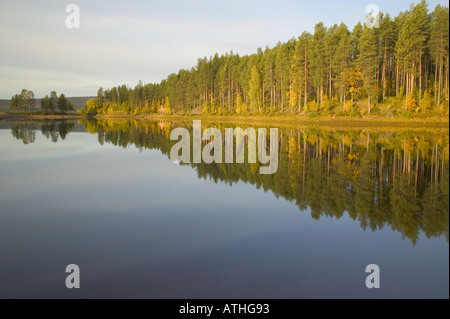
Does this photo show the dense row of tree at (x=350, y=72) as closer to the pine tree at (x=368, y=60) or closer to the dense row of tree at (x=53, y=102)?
the pine tree at (x=368, y=60)

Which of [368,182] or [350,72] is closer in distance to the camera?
[368,182]

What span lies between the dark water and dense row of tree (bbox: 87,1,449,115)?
139ft

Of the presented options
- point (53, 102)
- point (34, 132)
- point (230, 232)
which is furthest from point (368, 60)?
point (53, 102)

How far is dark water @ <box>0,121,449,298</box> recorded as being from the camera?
6266mm

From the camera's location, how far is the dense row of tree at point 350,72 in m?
53.3

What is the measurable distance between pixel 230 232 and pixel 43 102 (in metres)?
188

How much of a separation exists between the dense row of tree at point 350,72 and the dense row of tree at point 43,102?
309 feet

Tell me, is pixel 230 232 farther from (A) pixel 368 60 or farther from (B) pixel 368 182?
(A) pixel 368 60

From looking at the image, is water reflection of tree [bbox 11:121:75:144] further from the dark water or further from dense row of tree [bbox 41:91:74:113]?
dense row of tree [bbox 41:91:74:113]

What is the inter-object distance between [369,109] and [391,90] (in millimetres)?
14791

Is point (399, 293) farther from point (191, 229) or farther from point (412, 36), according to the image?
point (412, 36)

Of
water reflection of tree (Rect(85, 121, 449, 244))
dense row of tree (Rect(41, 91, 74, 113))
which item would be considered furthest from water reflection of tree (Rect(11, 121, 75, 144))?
dense row of tree (Rect(41, 91, 74, 113))

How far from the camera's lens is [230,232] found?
9203 millimetres
